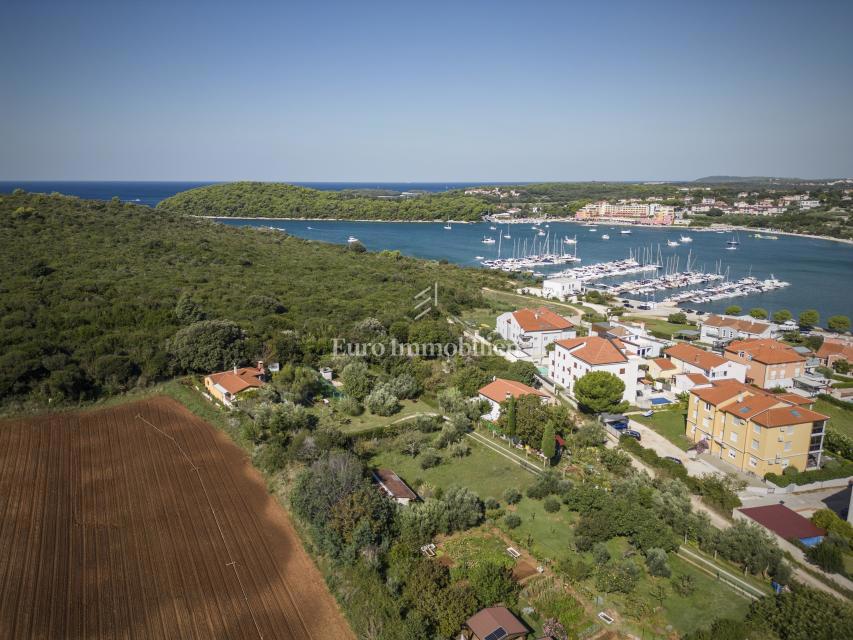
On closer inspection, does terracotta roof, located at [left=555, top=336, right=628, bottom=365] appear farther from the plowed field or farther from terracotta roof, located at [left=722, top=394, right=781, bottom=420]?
the plowed field

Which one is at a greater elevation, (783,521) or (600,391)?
(600,391)

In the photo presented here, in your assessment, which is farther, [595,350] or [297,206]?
[297,206]

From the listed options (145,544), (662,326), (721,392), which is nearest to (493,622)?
(145,544)

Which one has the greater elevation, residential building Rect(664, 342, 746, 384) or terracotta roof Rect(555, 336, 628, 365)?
terracotta roof Rect(555, 336, 628, 365)

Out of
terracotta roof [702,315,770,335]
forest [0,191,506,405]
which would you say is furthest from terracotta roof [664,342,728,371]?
forest [0,191,506,405]

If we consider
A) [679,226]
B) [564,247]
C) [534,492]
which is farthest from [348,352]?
[679,226]

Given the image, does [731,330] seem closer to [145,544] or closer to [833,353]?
[833,353]
